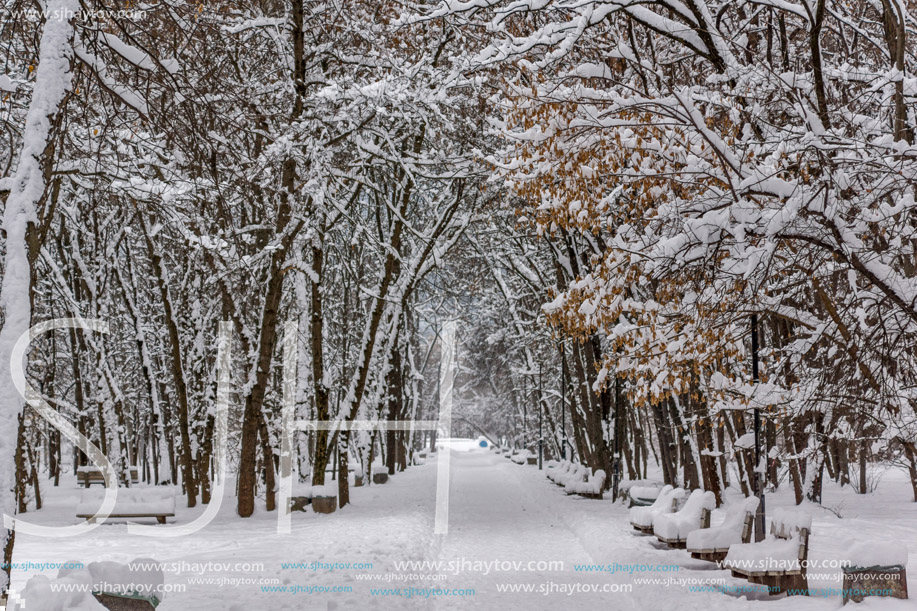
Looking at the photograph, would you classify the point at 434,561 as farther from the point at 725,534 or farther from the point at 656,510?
the point at 725,534

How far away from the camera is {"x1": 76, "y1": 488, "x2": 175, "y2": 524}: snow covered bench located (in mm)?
14730

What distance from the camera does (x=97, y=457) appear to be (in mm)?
27734

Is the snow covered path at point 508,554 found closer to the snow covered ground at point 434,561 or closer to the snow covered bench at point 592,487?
the snow covered ground at point 434,561

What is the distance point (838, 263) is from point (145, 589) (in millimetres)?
6991

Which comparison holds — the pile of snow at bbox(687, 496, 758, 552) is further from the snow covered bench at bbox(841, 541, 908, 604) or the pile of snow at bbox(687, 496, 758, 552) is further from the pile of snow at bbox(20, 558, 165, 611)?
the pile of snow at bbox(20, 558, 165, 611)

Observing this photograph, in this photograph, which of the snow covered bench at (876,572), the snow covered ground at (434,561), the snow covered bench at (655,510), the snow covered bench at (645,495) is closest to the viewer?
the snow covered bench at (876,572)

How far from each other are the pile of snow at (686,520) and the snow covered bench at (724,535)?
3.05 ft

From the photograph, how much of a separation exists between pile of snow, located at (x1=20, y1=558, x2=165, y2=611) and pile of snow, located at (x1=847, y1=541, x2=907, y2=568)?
694cm

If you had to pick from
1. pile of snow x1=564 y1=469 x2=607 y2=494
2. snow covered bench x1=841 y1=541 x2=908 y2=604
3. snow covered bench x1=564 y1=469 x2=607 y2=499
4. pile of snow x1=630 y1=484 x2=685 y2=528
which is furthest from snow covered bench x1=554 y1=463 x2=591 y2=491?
snow covered bench x1=841 y1=541 x2=908 y2=604

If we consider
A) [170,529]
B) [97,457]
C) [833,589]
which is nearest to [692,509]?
[833,589]

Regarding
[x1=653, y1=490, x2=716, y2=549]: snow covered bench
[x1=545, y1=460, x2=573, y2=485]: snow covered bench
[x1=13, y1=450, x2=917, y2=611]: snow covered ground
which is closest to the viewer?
[x1=13, y1=450, x2=917, y2=611]: snow covered ground

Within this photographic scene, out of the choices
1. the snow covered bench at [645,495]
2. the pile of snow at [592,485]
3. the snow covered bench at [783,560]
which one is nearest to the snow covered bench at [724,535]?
the snow covered bench at [783,560]

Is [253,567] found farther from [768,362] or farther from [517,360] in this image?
[517,360]

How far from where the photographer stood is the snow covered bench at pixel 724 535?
33.3 ft
